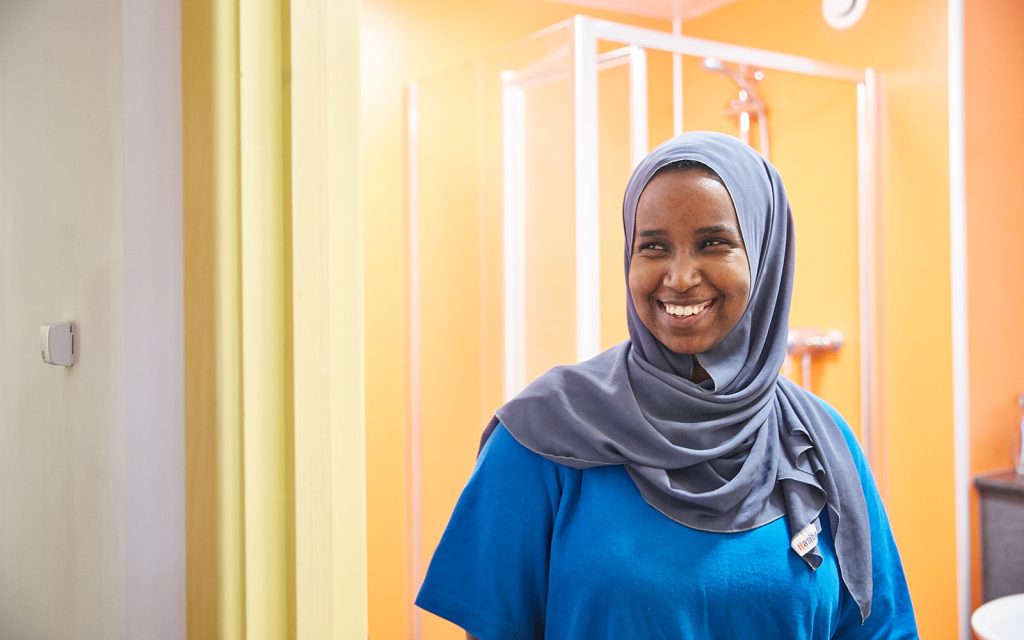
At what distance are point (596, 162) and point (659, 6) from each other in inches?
51.5

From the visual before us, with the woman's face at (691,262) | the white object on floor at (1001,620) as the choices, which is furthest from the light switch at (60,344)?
the white object on floor at (1001,620)

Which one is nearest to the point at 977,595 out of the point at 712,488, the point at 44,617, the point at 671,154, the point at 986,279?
the point at 986,279

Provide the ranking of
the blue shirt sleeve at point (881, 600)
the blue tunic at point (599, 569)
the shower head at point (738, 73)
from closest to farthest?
the blue tunic at point (599, 569) < the blue shirt sleeve at point (881, 600) < the shower head at point (738, 73)

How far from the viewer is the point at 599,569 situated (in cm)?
94

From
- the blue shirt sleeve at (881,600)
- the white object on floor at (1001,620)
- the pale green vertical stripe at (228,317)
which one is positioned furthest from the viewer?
the white object on floor at (1001,620)

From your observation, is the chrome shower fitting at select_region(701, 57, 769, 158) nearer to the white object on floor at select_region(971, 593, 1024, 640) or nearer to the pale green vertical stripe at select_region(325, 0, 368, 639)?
the white object on floor at select_region(971, 593, 1024, 640)

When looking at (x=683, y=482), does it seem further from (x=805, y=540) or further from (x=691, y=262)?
(x=691, y=262)

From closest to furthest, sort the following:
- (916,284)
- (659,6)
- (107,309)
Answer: (107,309), (916,284), (659,6)

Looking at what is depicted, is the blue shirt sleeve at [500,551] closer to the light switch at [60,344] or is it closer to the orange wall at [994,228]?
the light switch at [60,344]

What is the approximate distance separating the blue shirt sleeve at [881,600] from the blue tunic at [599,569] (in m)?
0.03

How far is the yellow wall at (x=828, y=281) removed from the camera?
7.16ft

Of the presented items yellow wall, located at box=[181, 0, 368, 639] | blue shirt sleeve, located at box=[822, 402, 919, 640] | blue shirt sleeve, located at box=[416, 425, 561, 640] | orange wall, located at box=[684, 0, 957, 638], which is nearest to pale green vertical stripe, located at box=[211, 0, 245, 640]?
yellow wall, located at box=[181, 0, 368, 639]

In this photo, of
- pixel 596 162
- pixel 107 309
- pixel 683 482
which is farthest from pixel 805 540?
pixel 596 162

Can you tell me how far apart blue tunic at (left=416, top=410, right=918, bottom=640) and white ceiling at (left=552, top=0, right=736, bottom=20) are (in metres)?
2.21
